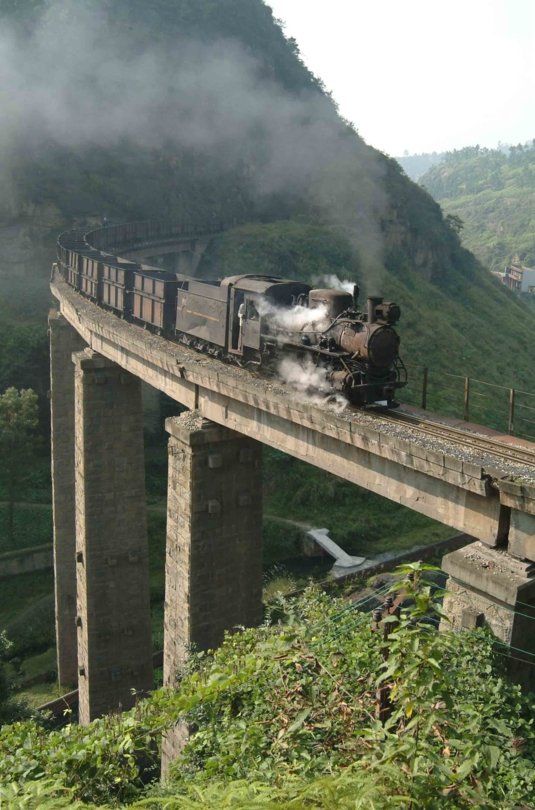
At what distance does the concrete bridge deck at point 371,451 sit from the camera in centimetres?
878

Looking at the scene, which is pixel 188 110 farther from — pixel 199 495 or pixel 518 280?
pixel 199 495

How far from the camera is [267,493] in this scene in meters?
36.1

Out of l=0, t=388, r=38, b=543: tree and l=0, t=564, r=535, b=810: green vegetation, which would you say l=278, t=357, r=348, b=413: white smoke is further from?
l=0, t=388, r=38, b=543: tree

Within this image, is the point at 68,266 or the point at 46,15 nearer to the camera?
the point at 68,266

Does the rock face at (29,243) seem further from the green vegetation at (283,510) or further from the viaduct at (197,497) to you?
the viaduct at (197,497)

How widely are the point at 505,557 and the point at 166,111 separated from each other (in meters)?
71.6

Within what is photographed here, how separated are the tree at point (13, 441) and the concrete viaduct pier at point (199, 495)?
4.73m

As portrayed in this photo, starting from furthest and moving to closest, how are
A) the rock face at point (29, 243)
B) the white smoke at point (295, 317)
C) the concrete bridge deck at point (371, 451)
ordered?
the rock face at point (29, 243) → the white smoke at point (295, 317) → the concrete bridge deck at point (371, 451)

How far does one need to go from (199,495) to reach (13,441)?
1917cm

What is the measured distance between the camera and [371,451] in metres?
10.5

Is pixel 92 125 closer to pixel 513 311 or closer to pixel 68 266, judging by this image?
pixel 68 266

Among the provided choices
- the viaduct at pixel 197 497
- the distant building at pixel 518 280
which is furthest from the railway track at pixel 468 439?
the distant building at pixel 518 280

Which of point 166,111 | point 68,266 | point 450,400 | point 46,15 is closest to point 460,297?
point 450,400

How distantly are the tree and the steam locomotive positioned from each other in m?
10.7
